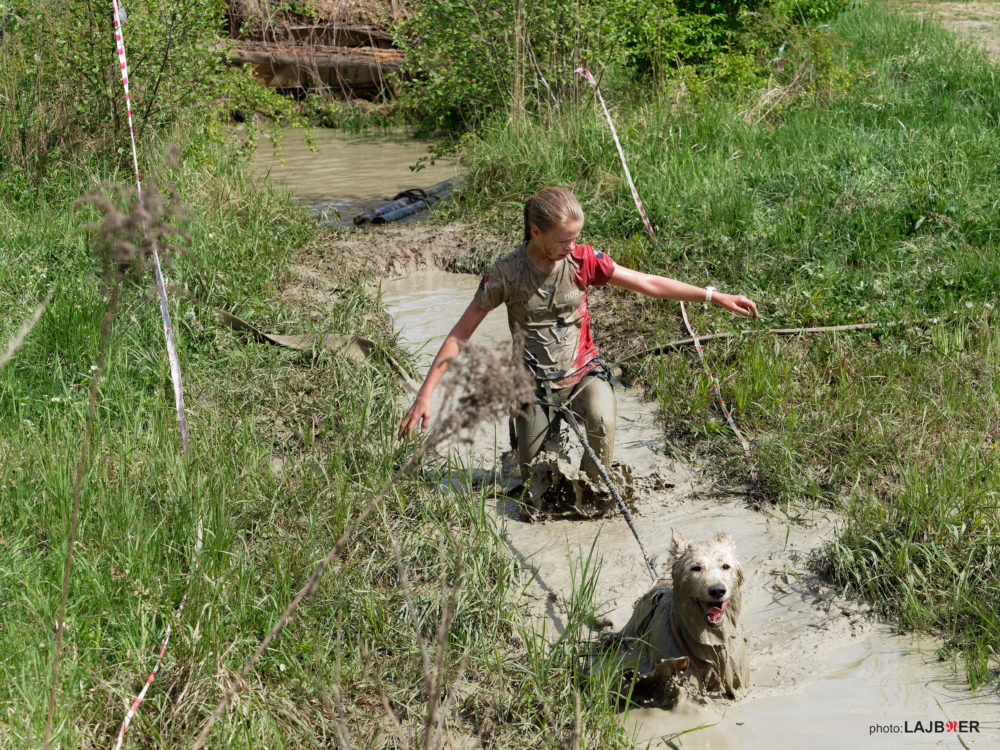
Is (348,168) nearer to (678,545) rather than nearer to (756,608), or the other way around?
(756,608)

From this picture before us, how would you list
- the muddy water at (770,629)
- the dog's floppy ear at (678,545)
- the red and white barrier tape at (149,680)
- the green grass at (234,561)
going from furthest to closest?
the dog's floppy ear at (678,545)
the muddy water at (770,629)
the green grass at (234,561)
the red and white barrier tape at (149,680)

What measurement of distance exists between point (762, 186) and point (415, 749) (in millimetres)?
5806

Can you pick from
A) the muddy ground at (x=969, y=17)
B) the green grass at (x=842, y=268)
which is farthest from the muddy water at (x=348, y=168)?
the muddy ground at (x=969, y=17)

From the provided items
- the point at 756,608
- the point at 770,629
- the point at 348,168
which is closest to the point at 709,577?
the point at 770,629

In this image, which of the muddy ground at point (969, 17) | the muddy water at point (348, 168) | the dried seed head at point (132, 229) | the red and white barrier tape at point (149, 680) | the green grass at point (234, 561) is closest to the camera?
the dried seed head at point (132, 229)

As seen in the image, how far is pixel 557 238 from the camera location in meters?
4.43

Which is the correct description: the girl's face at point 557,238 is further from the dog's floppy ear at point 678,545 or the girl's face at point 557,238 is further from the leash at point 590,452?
the dog's floppy ear at point 678,545

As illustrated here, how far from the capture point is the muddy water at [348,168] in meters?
10.6

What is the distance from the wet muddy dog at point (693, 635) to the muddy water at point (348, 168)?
6.67 meters

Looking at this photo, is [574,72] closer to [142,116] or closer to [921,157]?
[921,157]

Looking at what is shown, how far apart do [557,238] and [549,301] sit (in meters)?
0.43

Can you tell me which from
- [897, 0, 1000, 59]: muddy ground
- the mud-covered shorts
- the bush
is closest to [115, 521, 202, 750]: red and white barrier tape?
the mud-covered shorts

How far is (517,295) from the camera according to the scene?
474 cm

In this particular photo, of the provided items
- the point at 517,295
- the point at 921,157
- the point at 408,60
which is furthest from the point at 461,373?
the point at 408,60
